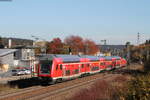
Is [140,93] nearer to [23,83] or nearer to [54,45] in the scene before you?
[23,83]

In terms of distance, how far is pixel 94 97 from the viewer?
17.6 m

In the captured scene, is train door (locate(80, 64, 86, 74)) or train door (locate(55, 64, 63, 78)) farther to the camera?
train door (locate(80, 64, 86, 74))

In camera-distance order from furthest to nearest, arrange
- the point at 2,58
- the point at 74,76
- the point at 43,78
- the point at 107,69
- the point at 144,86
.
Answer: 1. the point at 107,69
2. the point at 2,58
3. the point at 74,76
4. the point at 43,78
5. the point at 144,86

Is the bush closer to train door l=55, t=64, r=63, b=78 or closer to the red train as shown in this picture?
the red train

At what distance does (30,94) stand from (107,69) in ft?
113

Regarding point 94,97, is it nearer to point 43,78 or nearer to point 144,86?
point 144,86

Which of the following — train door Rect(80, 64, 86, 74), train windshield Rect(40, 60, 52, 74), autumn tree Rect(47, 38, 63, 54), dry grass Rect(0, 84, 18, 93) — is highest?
autumn tree Rect(47, 38, 63, 54)

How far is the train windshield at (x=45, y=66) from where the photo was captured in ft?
95.7

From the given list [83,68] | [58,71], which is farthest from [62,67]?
[83,68]

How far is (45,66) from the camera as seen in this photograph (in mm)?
29438

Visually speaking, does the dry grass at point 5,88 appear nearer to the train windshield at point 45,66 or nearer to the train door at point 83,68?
the train windshield at point 45,66

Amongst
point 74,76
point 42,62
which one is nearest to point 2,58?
point 74,76

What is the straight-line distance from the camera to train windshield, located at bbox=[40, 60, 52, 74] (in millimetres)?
29172

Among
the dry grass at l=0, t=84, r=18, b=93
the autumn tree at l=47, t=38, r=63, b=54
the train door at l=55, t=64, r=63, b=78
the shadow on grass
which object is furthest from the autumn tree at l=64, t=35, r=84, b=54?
the dry grass at l=0, t=84, r=18, b=93
